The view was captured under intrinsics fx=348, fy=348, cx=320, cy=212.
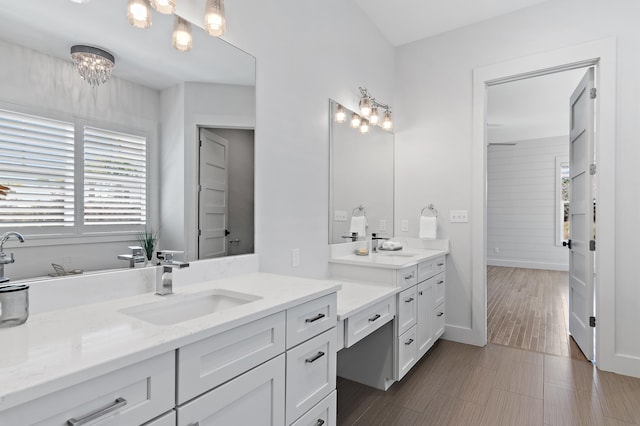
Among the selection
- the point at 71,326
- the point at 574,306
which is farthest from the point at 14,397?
the point at 574,306

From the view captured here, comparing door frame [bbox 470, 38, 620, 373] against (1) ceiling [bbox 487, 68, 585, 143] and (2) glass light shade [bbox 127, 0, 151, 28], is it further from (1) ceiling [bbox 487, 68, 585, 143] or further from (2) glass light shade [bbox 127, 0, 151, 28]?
(2) glass light shade [bbox 127, 0, 151, 28]

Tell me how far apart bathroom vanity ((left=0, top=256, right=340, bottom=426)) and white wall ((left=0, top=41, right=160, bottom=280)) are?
0.27 feet

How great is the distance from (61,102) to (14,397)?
959 millimetres

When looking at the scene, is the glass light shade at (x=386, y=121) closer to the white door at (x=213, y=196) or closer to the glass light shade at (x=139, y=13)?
the white door at (x=213, y=196)

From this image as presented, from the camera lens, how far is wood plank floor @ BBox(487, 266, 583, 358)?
3.20m

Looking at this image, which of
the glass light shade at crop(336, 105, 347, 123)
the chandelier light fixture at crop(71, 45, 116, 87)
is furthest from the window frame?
the glass light shade at crop(336, 105, 347, 123)

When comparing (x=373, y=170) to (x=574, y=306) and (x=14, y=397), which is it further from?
(x=14, y=397)

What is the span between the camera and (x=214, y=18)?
5.12ft

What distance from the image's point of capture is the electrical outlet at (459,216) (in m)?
3.26

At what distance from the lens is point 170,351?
88 centimetres

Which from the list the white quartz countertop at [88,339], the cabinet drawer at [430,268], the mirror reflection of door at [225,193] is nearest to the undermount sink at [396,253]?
the cabinet drawer at [430,268]

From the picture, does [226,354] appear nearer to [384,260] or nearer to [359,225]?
[384,260]

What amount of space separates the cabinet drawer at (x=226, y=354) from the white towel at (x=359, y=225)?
1715mm

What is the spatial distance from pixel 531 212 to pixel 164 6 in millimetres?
7954
